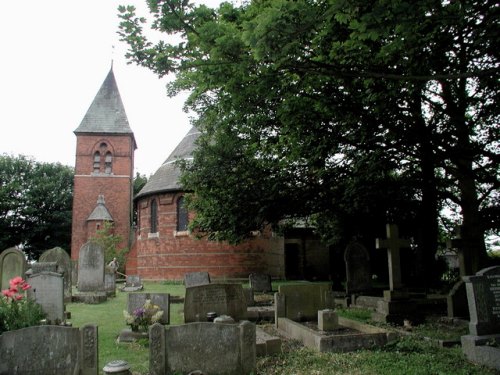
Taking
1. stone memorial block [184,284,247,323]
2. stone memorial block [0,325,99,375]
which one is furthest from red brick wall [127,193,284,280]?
stone memorial block [0,325,99,375]

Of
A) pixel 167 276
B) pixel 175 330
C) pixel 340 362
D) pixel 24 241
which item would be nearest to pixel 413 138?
pixel 340 362

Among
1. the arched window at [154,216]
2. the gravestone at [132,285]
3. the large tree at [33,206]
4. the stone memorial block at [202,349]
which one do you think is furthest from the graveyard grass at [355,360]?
the large tree at [33,206]

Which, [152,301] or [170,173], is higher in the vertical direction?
[170,173]

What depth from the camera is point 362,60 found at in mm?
7371

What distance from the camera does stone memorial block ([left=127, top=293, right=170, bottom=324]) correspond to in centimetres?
959

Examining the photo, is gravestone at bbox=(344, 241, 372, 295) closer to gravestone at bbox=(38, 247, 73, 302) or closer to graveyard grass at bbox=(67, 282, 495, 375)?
graveyard grass at bbox=(67, 282, 495, 375)

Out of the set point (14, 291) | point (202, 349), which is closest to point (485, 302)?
point (202, 349)

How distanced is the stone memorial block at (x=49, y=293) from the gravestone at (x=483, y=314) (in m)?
8.22

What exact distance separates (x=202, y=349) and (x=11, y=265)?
38.4ft

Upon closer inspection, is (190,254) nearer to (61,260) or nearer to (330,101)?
(61,260)

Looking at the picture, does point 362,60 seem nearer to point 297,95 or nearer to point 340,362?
point 297,95

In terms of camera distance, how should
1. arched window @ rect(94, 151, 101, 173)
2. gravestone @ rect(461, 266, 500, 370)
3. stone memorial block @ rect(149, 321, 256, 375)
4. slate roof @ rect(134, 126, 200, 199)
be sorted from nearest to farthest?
stone memorial block @ rect(149, 321, 256, 375) < gravestone @ rect(461, 266, 500, 370) < slate roof @ rect(134, 126, 200, 199) < arched window @ rect(94, 151, 101, 173)

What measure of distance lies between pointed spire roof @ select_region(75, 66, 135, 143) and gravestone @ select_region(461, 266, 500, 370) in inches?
1463

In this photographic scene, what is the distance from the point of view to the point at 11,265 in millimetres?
14781
